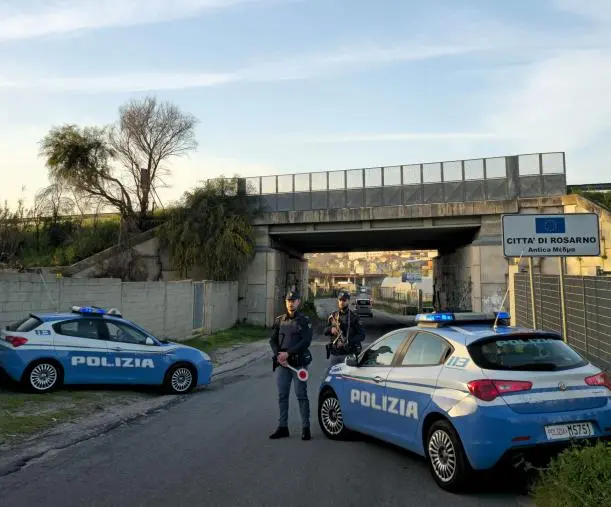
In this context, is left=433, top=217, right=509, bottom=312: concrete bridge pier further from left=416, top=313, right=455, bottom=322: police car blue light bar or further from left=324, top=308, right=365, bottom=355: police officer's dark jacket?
left=416, top=313, right=455, bottom=322: police car blue light bar

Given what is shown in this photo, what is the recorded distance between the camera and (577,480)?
13.8 ft

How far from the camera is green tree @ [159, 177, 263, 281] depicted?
29.5m

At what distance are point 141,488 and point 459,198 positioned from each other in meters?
25.2

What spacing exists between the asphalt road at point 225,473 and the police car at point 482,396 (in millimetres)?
383

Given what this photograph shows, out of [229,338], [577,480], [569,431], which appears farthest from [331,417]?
[229,338]

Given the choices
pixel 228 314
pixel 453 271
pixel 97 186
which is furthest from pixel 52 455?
pixel 453 271

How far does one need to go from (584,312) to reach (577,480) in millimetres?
6289

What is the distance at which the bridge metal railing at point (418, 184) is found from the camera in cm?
2734

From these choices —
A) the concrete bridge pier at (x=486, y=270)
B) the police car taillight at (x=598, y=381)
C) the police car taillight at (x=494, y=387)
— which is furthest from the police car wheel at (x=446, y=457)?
the concrete bridge pier at (x=486, y=270)

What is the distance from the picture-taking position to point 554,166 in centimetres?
2725

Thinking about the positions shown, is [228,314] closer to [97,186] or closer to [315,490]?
[97,186]

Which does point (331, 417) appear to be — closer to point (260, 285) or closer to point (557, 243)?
point (557, 243)

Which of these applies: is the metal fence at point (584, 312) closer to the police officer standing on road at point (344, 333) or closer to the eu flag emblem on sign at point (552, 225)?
the eu flag emblem on sign at point (552, 225)

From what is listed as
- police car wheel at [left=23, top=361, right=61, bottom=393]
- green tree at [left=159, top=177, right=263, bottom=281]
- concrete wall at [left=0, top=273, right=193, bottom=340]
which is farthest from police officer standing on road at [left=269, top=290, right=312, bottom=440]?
green tree at [left=159, top=177, right=263, bottom=281]
